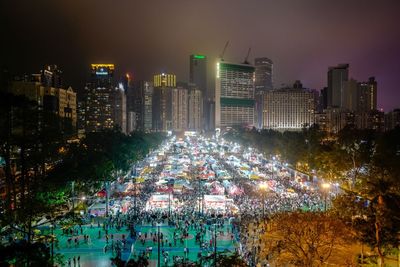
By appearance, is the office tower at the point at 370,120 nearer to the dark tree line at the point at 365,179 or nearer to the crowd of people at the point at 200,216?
the dark tree line at the point at 365,179

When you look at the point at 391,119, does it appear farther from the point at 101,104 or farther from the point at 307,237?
the point at 307,237

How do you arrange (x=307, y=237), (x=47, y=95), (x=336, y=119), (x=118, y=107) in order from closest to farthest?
1. (x=307, y=237)
2. (x=47, y=95)
3. (x=336, y=119)
4. (x=118, y=107)

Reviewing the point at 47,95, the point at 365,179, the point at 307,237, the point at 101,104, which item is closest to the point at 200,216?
the point at 365,179

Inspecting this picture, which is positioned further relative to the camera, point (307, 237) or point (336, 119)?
point (336, 119)

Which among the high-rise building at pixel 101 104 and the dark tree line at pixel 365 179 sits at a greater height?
the high-rise building at pixel 101 104

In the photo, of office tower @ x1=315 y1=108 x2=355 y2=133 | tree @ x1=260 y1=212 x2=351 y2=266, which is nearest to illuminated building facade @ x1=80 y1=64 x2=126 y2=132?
office tower @ x1=315 y1=108 x2=355 y2=133

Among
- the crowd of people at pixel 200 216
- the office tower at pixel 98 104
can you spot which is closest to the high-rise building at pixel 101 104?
the office tower at pixel 98 104

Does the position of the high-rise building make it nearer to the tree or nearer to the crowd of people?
the crowd of people

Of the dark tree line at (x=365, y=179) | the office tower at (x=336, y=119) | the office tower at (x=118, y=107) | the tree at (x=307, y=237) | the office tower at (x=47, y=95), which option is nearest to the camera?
the dark tree line at (x=365, y=179)

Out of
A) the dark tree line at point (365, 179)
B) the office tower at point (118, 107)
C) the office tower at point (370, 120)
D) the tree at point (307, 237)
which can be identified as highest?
the office tower at point (118, 107)
